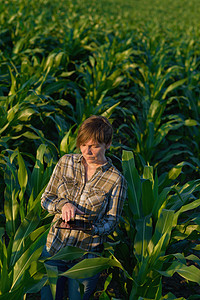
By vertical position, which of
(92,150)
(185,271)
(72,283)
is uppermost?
(92,150)

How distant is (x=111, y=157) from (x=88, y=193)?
1.59 meters

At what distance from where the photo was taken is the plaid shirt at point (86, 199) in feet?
5.60

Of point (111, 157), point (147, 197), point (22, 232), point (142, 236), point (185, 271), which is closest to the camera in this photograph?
point (185, 271)

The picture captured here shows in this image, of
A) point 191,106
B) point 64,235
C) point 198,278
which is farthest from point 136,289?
point 191,106

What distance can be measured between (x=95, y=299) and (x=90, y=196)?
969mm

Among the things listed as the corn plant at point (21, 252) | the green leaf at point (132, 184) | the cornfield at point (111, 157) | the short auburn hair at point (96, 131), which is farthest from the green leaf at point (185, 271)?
the short auburn hair at point (96, 131)

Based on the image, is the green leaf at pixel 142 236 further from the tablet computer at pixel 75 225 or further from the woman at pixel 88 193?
the tablet computer at pixel 75 225

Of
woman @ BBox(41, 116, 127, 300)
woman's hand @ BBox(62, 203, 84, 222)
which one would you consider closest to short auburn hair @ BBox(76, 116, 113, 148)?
woman @ BBox(41, 116, 127, 300)

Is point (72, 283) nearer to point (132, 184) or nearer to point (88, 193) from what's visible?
point (88, 193)

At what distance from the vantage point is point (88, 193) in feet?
5.65

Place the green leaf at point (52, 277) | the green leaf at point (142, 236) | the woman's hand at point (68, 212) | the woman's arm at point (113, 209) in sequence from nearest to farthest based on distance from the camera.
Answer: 1. the green leaf at point (52, 277)
2. the woman's hand at point (68, 212)
3. the woman's arm at point (113, 209)
4. the green leaf at point (142, 236)

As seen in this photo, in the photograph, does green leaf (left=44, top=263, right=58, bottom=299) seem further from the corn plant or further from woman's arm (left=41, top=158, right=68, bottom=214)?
woman's arm (left=41, top=158, right=68, bottom=214)

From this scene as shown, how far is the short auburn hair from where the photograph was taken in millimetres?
1629

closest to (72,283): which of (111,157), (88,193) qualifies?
(88,193)
